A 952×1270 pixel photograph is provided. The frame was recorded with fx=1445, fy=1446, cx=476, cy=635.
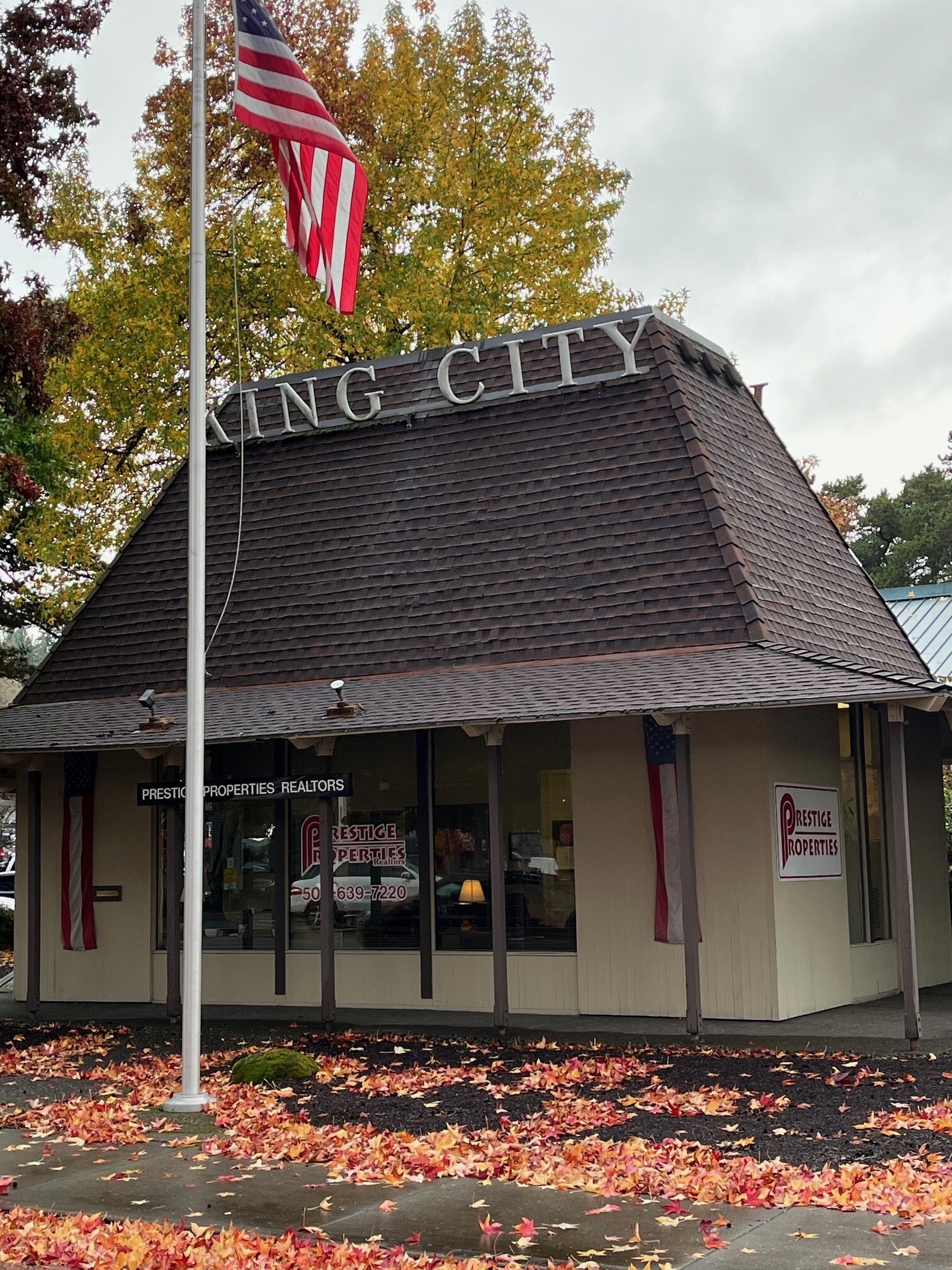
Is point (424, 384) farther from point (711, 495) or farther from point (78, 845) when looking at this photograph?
point (78, 845)

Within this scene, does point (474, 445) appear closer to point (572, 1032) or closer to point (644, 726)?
point (644, 726)

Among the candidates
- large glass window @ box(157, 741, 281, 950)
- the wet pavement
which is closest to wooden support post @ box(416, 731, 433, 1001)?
large glass window @ box(157, 741, 281, 950)

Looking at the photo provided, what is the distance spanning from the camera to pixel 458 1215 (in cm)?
729

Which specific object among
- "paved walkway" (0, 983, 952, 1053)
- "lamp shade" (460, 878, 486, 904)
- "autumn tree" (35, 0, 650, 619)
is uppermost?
"autumn tree" (35, 0, 650, 619)

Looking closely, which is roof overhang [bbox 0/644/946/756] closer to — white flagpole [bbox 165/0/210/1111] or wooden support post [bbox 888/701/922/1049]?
wooden support post [bbox 888/701/922/1049]

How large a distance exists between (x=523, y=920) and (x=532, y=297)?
53.3 ft

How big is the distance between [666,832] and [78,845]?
24.8 ft

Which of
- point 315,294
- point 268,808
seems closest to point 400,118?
point 315,294

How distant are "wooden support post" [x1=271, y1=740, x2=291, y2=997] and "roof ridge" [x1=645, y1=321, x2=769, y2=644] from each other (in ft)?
18.1

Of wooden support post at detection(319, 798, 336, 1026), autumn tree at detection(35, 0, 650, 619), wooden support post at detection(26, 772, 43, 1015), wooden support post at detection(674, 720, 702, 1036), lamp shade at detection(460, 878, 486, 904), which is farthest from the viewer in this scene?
autumn tree at detection(35, 0, 650, 619)

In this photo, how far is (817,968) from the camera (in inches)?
570

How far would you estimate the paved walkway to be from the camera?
1273 cm

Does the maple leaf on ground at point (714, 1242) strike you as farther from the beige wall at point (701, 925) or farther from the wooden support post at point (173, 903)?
the wooden support post at point (173, 903)

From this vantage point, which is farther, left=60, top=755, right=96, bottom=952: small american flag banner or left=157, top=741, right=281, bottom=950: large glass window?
left=60, top=755, right=96, bottom=952: small american flag banner
